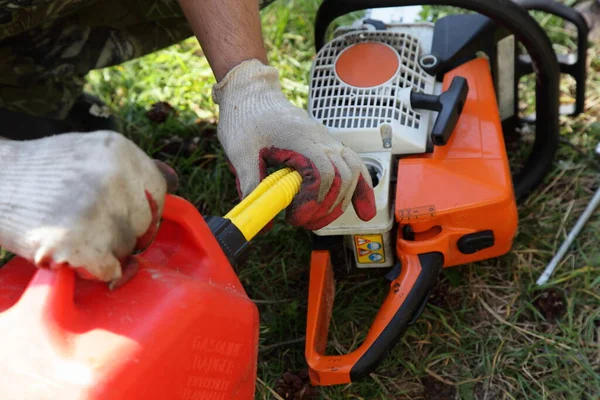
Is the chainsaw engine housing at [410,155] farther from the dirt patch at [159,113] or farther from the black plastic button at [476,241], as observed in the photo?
the dirt patch at [159,113]

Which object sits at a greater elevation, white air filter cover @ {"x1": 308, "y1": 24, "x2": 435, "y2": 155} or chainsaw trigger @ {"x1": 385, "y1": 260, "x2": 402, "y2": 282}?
white air filter cover @ {"x1": 308, "y1": 24, "x2": 435, "y2": 155}

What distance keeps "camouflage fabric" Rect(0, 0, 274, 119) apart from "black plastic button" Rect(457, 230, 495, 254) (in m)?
0.78

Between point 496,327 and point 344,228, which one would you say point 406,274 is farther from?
point 496,327

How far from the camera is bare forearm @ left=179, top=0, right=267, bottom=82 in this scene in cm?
132

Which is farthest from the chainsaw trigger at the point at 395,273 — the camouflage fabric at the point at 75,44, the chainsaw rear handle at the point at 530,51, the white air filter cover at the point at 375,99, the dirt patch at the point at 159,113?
the dirt patch at the point at 159,113

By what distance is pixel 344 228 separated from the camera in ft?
4.40

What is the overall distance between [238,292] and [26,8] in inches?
36.9

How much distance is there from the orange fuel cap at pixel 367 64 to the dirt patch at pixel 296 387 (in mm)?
630

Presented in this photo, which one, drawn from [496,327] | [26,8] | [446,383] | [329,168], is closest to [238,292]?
[329,168]

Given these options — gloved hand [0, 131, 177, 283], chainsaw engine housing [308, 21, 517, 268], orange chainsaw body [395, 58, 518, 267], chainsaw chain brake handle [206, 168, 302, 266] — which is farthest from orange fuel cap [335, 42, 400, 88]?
gloved hand [0, 131, 177, 283]

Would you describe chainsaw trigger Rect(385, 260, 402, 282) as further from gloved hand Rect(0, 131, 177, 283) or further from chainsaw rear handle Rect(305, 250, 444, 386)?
gloved hand Rect(0, 131, 177, 283)

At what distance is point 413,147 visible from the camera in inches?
54.5

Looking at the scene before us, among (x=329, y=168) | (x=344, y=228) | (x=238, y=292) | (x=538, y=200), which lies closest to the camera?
(x=238, y=292)

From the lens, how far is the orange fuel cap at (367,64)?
1.44 m
